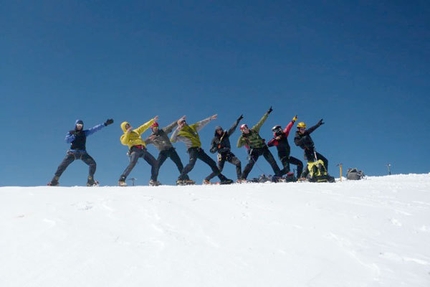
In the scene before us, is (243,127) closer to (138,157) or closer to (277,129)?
(277,129)

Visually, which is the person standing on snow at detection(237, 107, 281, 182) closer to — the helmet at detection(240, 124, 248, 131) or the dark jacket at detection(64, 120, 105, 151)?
the helmet at detection(240, 124, 248, 131)

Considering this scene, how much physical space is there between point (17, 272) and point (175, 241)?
1.50 m

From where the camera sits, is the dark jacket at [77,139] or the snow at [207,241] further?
the dark jacket at [77,139]

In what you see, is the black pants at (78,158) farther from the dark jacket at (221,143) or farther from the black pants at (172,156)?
the dark jacket at (221,143)

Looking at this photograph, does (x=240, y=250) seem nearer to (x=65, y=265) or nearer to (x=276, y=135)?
(x=65, y=265)

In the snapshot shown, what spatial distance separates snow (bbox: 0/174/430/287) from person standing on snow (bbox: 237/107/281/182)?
489cm

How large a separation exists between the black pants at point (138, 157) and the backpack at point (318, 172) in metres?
4.72

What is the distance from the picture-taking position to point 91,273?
3.14m

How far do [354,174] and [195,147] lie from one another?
7.79 m

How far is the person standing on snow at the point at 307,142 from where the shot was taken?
11727mm

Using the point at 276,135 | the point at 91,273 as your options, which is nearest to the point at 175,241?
the point at 91,273

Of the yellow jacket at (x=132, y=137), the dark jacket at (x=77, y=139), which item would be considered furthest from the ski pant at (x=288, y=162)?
the dark jacket at (x=77, y=139)

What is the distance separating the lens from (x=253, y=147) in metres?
11.3

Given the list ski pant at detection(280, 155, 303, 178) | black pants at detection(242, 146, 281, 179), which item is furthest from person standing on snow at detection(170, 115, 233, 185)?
ski pant at detection(280, 155, 303, 178)
